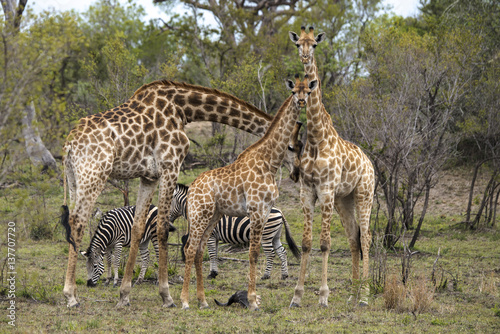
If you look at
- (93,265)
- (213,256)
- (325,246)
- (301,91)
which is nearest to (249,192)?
(325,246)

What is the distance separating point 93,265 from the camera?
31.6 ft

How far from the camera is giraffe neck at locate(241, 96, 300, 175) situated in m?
7.98

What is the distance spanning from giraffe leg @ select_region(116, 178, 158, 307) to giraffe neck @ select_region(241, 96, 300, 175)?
1758 millimetres

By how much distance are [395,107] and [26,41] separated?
9.24 m

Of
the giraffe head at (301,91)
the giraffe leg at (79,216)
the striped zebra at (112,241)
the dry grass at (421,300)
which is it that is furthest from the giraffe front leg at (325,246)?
the striped zebra at (112,241)

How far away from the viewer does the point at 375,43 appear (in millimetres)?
17547

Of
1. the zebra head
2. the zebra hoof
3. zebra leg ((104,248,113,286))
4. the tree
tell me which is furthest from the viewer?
the tree

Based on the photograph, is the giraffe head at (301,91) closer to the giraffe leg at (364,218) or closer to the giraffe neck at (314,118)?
the giraffe neck at (314,118)

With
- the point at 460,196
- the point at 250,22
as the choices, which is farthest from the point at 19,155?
the point at 250,22

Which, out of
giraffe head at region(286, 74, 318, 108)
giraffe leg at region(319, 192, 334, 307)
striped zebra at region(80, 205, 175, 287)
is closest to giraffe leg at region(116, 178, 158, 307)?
striped zebra at region(80, 205, 175, 287)

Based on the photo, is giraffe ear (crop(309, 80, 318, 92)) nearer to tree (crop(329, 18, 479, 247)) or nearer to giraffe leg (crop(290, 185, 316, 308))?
giraffe leg (crop(290, 185, 316, 308))

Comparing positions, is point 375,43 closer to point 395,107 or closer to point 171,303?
point 395,107

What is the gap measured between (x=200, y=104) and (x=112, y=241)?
3257mm

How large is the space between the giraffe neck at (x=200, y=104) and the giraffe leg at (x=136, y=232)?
1231 millimetres
